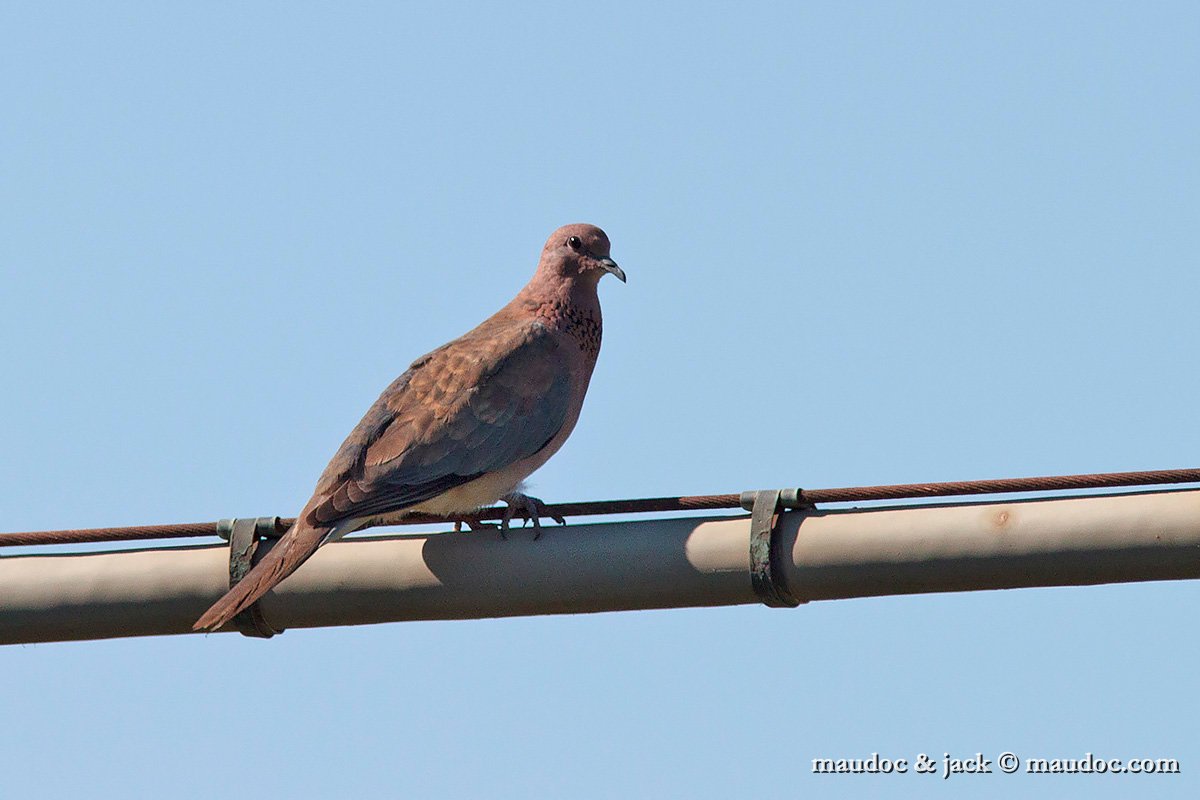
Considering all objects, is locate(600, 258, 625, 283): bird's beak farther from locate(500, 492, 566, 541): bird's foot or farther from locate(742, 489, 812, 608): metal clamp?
locate(742, 489, 812, 608): metal clamp

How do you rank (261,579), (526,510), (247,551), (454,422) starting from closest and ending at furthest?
(261,579) < (247,551) < (526,510) < (454,422)

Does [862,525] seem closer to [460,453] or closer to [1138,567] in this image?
[1138,567]

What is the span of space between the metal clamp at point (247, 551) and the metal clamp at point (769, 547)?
1185mm

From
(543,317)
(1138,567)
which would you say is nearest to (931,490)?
(1138,567)

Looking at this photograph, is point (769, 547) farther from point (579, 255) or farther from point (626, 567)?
point (579, 255)

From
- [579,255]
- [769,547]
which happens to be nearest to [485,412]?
[579,255]

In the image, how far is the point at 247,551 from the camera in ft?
14.1

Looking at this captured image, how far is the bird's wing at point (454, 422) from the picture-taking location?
5.39 meters

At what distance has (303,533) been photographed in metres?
4.32

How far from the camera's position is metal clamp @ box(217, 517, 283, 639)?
4184 mm

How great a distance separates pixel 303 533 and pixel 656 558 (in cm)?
92

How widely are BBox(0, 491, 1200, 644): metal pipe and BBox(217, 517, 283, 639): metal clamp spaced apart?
3 cm

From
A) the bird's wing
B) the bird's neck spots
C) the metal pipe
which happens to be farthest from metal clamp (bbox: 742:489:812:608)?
the bird's neck spots

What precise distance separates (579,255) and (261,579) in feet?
10.3
